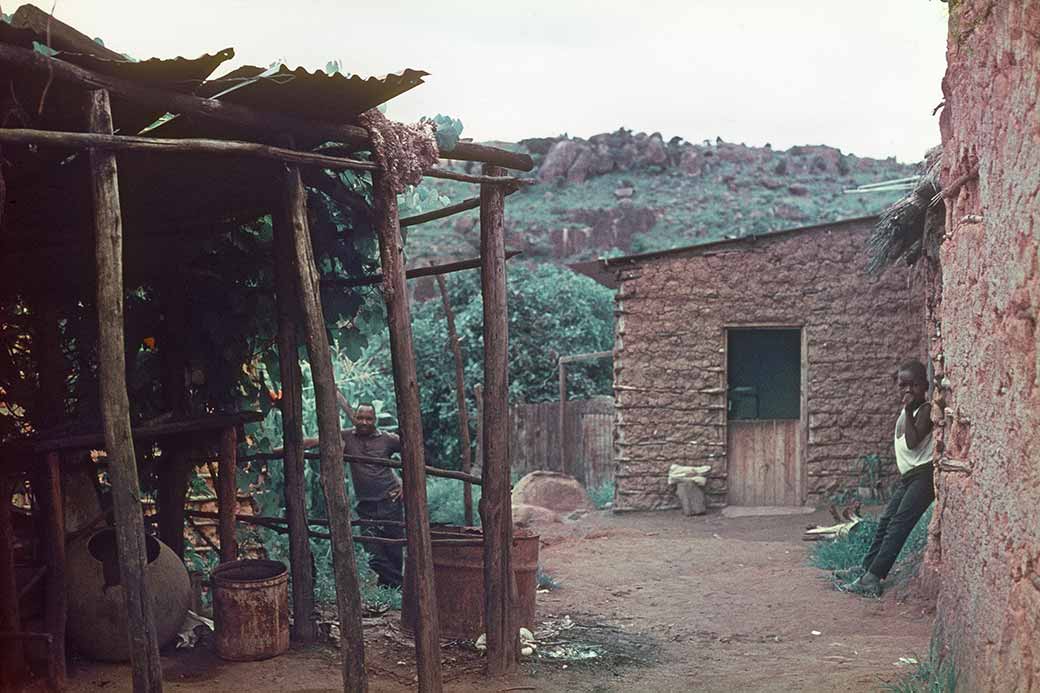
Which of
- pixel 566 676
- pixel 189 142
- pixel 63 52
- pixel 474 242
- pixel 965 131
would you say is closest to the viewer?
pixel 63 52

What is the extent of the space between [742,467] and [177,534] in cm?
759

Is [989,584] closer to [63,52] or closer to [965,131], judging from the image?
[965,131]

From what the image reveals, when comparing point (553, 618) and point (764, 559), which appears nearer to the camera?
point (553, 618)

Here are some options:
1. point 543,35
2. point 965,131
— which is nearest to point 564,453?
point 965,131

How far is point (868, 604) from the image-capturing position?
786 cm

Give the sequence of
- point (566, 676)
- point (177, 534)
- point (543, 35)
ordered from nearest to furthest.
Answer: point (566, 676) < point (177, 534) < point (543, 35)

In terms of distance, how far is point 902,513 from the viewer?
25.1ft

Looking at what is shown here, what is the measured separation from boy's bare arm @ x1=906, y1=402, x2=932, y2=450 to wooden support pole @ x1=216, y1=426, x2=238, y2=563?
4733 mm

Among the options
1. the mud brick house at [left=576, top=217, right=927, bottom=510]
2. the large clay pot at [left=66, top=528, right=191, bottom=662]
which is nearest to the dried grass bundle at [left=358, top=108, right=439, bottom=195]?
the large clay pot at [left=66, top=528, right=191, bottom=662]

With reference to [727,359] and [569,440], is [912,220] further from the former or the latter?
[569,440]

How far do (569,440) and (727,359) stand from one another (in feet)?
Result: 12.6

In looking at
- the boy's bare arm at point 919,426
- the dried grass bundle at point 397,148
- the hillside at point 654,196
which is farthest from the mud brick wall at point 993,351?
the hillside at point 654,196

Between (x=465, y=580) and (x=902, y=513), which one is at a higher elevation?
(x=902, y=513)

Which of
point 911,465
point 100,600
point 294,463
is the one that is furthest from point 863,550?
point 100,600
